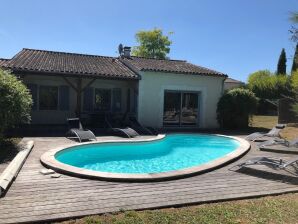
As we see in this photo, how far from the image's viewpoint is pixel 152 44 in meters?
65.1

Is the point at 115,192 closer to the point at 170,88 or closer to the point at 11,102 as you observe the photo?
the point at 11,102

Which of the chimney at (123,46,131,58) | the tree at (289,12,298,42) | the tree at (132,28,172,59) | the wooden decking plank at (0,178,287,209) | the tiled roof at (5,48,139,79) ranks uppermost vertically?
the tree at (132,28,172,59)

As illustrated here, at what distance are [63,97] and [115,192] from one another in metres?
15.5

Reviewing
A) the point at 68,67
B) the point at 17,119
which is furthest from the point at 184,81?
the point at 17,119

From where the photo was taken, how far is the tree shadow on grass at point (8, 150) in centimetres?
971

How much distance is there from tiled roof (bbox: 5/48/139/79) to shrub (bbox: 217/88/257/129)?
5.72 m

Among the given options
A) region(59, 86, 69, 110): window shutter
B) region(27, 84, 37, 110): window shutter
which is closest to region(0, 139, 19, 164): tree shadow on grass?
region(27, 84, 37, 110): window shutter

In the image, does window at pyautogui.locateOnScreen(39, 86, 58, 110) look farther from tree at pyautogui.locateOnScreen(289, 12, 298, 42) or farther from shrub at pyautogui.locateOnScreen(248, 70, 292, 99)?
shrub at pyautogui.locateOnScreen(248, 70, 292, 99)

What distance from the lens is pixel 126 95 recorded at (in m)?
23.0

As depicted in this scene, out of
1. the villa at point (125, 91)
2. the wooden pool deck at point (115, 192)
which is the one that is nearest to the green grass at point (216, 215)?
the wooden pool deck at point (115, 192)

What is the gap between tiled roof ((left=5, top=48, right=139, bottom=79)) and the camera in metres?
18.2

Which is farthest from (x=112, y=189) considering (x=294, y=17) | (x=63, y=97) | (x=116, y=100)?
(x=116, y=100)

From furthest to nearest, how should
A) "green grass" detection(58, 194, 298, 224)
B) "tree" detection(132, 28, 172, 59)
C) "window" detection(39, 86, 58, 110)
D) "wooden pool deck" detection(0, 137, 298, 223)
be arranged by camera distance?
"tree" detection(132, 28, 172, 59)
"window" detection(39, 86, 58, 110)
"wooden pool deck" detection(0, 137, 298, 223)
"green grass" detection(58, 194, 298, 224)

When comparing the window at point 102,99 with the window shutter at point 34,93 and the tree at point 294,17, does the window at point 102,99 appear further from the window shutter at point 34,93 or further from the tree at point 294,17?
the tree at point 294,17
